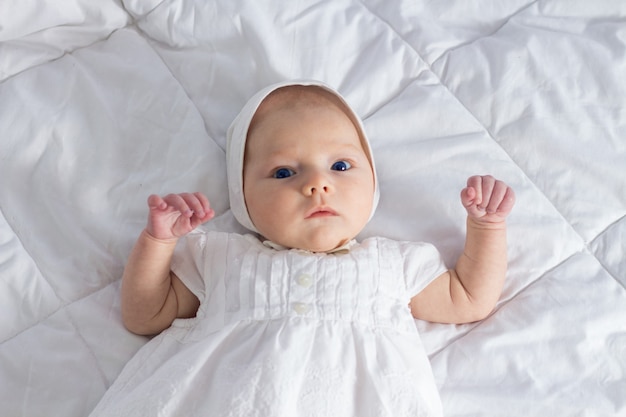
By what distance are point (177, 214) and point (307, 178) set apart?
0.20 m

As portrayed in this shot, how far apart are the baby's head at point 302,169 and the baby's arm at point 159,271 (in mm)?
119

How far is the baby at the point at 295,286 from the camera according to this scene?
106 cm

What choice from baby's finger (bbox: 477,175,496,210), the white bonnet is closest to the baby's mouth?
the white bonnet

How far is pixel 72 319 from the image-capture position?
48.7 inches

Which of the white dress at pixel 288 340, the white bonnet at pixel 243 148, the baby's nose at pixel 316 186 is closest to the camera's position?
the white dress at pixel 288 340

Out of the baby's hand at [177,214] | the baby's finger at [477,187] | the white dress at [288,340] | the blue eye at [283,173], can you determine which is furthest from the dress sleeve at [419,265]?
the baby's hand at [177,214]

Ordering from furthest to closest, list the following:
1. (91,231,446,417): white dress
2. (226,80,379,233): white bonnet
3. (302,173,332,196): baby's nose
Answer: (226,80,379,233): white bonnet < (302,173,332,196): baby's nose < (91,231,446,417): white dress

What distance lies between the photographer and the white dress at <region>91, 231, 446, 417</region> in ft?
3.44

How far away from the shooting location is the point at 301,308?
113 cm

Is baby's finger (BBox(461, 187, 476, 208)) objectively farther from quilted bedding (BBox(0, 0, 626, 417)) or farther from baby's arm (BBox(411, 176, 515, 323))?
quilted bedding (BBox(0, 0, 626, 417))

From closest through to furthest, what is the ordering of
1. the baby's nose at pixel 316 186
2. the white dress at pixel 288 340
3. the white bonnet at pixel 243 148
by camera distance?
the white dress at pixel 288 340
the baby's nose at pixel 316 186
the white bonnet at pixel 243 148

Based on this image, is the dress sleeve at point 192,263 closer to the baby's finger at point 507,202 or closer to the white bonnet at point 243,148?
the white bonnet at point 243,148

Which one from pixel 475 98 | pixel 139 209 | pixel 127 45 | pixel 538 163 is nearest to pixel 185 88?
pixel 127 45

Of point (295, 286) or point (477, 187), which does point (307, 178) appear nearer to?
point (295, 286)
